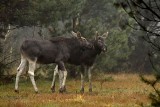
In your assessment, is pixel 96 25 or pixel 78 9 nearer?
pixel 78 9

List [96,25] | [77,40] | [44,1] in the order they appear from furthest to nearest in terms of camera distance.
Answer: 1. [96,25]
2. [44,1]
3. [77,40]

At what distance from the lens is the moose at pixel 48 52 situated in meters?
18.3

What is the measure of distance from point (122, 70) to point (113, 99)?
830 inches

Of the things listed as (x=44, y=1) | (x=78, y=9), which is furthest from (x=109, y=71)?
(x=44, y=1)

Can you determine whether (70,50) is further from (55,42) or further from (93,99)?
(93,99)

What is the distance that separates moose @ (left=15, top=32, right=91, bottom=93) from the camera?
18.3 meters

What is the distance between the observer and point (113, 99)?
15.2m

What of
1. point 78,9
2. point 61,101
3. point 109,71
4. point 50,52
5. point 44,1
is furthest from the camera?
point 109,71

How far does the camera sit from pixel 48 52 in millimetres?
18828

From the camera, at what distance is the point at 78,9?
87.4 feet

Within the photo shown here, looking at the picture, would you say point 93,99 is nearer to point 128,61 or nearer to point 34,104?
point 34,104

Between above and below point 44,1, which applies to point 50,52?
below

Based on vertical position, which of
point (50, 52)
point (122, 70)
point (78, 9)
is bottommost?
point (122, 70)

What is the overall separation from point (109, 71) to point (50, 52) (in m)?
16.8
